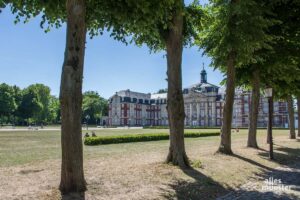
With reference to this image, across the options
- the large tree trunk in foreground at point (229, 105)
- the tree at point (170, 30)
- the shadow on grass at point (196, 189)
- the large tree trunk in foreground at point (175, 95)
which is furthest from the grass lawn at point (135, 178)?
the large tree trunk in foreground at point (229, 105)

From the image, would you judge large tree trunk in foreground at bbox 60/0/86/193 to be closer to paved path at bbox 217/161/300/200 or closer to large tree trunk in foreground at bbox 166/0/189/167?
paved path at bbox 217/161/300/200

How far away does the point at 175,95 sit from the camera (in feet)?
40.7

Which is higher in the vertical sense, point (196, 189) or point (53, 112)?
point (53, 112)

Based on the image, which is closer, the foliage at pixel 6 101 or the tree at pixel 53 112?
the foliage at pixel 6 101

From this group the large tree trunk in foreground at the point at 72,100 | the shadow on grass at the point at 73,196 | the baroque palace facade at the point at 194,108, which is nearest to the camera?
the shadow on grass at the point at 73,196

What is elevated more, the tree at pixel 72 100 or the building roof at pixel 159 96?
the building roof at pixel 159 96

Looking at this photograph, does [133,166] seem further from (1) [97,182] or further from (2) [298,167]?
(2) [298,167]

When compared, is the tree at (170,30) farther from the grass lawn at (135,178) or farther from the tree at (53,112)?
the tree at (53,112)

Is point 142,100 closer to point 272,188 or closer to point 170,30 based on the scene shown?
point 170,30

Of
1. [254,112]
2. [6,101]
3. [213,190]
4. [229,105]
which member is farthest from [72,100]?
[6,101]

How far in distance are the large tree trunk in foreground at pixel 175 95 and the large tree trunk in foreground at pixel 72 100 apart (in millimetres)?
4985

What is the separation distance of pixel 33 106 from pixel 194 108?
5792cm

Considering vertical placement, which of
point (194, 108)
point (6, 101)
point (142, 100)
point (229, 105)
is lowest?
point (229, 105)

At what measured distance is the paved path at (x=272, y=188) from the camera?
880 cm
